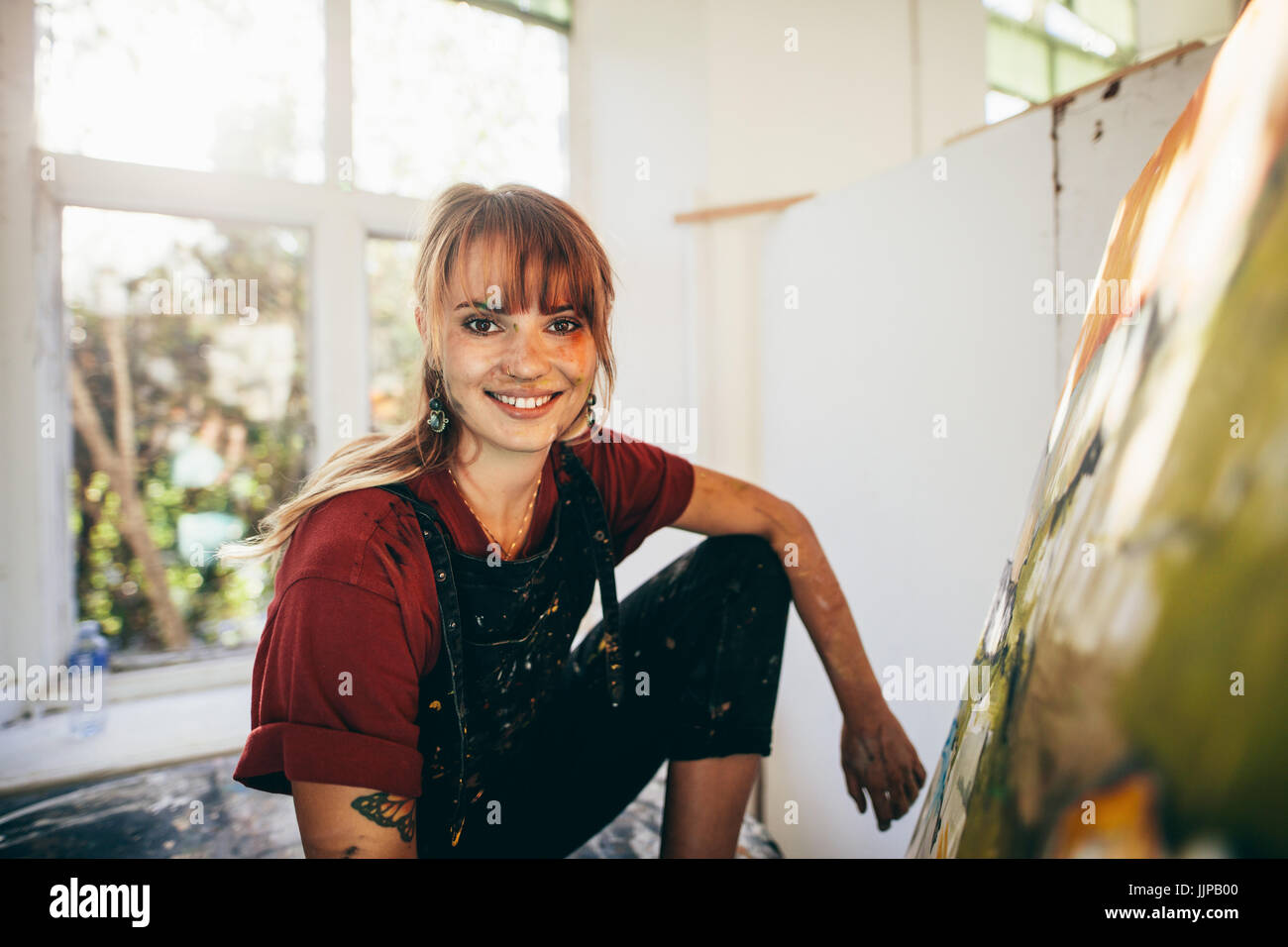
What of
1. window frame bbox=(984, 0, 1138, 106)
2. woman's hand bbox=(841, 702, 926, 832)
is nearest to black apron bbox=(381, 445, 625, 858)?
woman's hand bbox=(841, 702, 926, 832)

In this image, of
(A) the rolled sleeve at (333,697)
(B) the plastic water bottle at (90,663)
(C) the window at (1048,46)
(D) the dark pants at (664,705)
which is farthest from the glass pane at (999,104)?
(B) the plastic water bottle at (90,663)

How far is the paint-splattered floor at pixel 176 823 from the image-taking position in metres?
1.19

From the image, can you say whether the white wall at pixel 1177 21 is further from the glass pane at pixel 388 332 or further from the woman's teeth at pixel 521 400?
the glass pane at pixel 388 332

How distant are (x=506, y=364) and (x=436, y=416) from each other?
0.11 meters

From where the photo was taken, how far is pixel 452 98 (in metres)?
1.84

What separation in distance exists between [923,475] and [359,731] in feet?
3.23

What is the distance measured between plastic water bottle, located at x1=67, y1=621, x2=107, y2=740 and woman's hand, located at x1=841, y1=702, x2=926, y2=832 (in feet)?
5.22

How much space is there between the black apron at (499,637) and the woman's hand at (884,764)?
0.33 m

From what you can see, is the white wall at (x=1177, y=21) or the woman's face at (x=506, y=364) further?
the white wall at (x=1177, y=21)

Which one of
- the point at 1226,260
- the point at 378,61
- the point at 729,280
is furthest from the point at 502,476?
the point at 378,61

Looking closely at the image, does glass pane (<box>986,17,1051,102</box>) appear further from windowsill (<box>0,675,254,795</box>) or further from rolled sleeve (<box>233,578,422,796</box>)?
windowsill (<box>0,675,254,795</box>)

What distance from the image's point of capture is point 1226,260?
356mm

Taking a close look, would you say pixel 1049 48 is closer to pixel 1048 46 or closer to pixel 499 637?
pixel 1048 46
